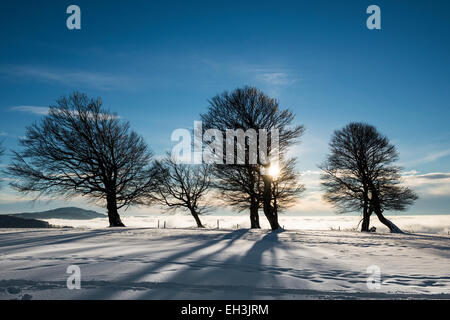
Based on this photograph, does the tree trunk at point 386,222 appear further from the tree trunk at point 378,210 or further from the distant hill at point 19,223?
the distant hill at point 19,223

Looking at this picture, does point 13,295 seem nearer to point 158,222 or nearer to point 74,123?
point 74,123

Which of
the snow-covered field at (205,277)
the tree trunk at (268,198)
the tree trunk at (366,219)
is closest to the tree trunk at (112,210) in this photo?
the tree trunk at (268,198)

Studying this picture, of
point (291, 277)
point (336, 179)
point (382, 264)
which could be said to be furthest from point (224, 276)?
point (336, 179)

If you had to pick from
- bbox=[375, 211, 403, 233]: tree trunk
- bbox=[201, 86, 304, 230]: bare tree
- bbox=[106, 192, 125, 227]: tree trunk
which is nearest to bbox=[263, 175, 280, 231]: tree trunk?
bbox=[201, 86, 304, 230]: bare tree

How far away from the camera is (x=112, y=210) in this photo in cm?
2027

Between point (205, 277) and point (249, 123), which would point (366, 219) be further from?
point (205, 277)

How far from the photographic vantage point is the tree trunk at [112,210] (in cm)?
2005

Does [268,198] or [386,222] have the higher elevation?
[268,198]

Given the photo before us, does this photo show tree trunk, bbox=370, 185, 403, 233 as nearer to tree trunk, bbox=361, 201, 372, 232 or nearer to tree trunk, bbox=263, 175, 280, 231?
tree trunk, bbox=361, 201, 372, 232

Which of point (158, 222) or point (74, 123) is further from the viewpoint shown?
point (158, 222)

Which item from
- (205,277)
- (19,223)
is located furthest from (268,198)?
(19,223)

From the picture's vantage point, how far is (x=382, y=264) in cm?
557
